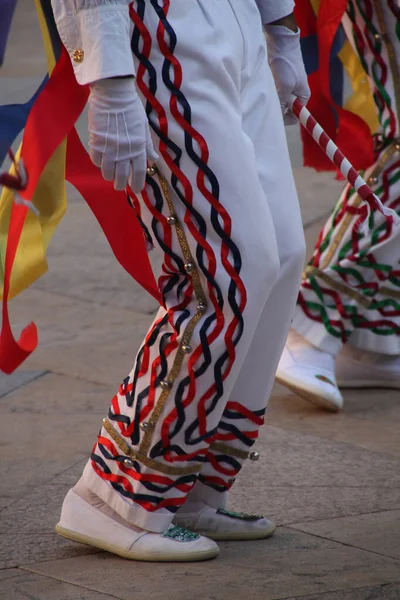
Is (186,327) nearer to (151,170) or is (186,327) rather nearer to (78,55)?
(151,170)

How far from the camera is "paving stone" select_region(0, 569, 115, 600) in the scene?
7.38 feet

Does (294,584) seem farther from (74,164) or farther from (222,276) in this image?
(74,164)

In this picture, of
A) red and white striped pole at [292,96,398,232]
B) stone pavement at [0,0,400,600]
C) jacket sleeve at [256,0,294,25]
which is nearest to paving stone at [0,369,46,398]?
stone pavement at [0,0,400,600]

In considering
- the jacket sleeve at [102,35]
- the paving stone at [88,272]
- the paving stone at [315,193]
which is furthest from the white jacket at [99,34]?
the paving stone at [315,193]

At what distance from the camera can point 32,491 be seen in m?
2.82

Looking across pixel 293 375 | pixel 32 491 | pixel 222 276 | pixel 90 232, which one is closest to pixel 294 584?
pixel 222 276

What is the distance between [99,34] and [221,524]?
1090mm

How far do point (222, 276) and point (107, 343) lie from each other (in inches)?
67.3

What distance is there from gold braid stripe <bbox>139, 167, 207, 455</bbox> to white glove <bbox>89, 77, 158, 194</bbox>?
11cm

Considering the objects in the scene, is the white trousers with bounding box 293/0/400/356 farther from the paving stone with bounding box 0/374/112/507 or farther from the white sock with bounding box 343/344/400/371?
the paving stone with bounding box 0/374/112/507

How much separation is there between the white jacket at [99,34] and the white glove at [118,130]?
0.03m

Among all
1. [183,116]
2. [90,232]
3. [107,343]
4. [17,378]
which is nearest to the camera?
[183,116]

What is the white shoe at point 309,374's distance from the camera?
3.37 metres

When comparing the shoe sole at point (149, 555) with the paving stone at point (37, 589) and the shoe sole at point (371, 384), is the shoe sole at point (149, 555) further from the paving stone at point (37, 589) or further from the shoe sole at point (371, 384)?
the shoe sole at point (371, 384)
